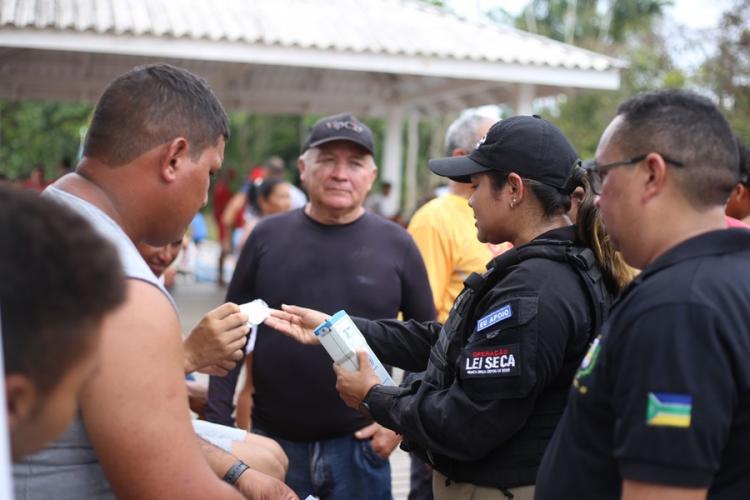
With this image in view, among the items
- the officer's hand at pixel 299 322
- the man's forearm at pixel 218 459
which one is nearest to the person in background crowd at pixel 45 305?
the man's forearm at pixel 218 459

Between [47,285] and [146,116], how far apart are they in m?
0.97

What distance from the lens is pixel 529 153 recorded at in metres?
3.02

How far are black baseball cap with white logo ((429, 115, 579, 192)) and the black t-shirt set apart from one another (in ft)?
4.25

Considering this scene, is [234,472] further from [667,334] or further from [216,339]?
[667,334]

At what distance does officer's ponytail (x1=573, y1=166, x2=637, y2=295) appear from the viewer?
2.94 m

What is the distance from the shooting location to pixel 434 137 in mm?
30750

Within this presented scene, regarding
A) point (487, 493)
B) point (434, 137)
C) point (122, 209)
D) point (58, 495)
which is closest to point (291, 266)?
point (487, 493)

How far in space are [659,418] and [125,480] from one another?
1.14 m

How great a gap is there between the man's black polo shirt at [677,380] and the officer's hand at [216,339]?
48.5 inches

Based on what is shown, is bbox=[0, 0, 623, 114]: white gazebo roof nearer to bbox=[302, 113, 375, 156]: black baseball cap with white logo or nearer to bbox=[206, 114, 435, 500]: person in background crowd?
bbox=[302, 113, 375, 156]: black baseball cap with white logo

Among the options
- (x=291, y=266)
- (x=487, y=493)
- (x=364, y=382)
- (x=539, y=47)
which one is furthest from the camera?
(x=539, y=47)

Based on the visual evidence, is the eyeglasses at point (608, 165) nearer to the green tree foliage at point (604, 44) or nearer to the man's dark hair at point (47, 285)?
the man's dark hair at point (47, 285)

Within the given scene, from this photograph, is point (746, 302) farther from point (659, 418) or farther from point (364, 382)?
point (364, 382)

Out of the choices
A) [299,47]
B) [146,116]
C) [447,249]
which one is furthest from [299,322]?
[299,47]
